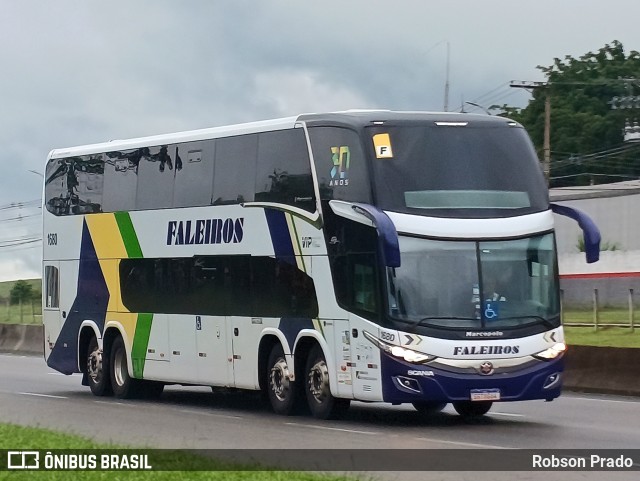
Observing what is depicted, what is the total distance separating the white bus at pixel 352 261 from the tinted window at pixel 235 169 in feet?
0.10

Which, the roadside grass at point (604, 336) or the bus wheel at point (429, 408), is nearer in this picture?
the bus wheel at point (429, 408)

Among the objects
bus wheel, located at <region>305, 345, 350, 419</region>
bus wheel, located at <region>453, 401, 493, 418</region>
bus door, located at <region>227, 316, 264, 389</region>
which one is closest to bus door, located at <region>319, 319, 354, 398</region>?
bus wheel, located at <region>305, 345, 350, 419</region>

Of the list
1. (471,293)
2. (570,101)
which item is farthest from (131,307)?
(570,101)

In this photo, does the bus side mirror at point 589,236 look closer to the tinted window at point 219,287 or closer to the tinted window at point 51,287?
the tinted window at point 219,287

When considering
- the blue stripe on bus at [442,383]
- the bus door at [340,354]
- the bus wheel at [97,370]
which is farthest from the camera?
the bus wheel at [97,370]

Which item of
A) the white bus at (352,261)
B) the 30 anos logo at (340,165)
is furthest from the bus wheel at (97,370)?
the 30 anos logo at (340,165)

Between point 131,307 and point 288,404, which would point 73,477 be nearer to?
point 288,404

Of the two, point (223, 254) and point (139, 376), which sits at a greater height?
point (223, 254)

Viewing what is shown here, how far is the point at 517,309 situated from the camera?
19.5m

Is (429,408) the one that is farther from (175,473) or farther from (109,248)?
(175,473)

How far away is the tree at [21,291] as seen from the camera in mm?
70387

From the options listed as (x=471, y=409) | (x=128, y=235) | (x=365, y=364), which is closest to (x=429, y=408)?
(x=471, y=409)

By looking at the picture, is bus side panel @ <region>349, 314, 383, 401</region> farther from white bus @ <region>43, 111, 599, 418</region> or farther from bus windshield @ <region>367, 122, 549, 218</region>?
bus windshield @ <region>367, 122, 549, 218</region>

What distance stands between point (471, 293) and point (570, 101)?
261ft
